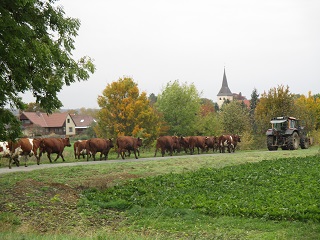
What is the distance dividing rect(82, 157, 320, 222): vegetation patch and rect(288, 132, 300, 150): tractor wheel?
57.1 feet

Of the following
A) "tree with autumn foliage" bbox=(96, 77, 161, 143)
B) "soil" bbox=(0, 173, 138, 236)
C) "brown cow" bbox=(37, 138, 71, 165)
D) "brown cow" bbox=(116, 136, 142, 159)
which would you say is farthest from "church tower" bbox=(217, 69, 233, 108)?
"soil" bbox=(0, 173, 138, 236)

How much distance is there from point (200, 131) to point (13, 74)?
38.2 metres

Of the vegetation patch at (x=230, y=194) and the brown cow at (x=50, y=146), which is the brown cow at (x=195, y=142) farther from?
the vegetation patch at (x=230, y=194)

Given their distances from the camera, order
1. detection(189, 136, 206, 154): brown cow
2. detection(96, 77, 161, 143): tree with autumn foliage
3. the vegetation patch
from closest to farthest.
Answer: the vegetation patch, detection(189, 136, 206, 154): brown cow, detection(96, 77, 161, 143): tree with autumn foliage

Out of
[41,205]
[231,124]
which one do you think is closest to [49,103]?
[41,205]

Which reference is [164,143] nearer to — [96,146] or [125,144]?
[125,144]

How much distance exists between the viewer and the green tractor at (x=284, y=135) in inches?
1383

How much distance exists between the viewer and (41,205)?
492 inches

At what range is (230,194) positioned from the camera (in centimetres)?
1298

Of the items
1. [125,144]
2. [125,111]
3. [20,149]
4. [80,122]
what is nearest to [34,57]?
[20,149]

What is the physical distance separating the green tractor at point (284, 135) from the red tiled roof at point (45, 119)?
181 ft

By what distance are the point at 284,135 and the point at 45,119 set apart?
207 ft

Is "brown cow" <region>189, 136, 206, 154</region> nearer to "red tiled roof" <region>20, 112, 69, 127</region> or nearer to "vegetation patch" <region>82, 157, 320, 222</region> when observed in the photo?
"vegetation patch" <region>82, 157, 320, 222</region>

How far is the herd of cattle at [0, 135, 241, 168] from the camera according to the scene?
23.2 metres
